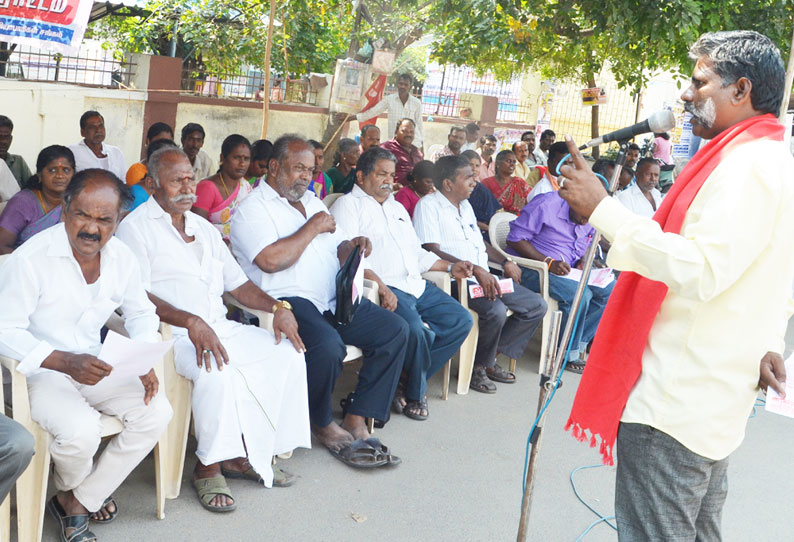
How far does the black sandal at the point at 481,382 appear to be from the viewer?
525 centimetres

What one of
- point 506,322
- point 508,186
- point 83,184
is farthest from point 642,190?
point 83,184

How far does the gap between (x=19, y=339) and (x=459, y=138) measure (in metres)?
6.37

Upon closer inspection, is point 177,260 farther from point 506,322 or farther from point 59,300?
point 506,322

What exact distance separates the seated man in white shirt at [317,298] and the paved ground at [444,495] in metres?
0.21

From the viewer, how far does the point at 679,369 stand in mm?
2119

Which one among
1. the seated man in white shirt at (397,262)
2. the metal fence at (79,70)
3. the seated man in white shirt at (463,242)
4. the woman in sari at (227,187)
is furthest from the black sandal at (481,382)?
the metal fence at (79,70)

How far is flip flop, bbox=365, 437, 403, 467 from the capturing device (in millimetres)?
3914

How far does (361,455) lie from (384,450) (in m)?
0.14

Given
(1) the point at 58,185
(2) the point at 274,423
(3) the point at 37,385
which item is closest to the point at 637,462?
(2) the point at 274,423

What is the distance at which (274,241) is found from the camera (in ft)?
13.7

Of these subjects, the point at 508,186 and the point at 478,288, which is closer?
the point at 478,288

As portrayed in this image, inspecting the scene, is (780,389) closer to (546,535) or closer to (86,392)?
(546,535)

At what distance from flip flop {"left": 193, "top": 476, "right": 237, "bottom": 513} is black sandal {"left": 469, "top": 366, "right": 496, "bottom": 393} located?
7.27ft

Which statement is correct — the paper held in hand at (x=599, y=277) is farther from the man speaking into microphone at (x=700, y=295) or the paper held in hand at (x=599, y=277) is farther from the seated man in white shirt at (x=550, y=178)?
the man speaking into microphone at (x=700, y=295)
